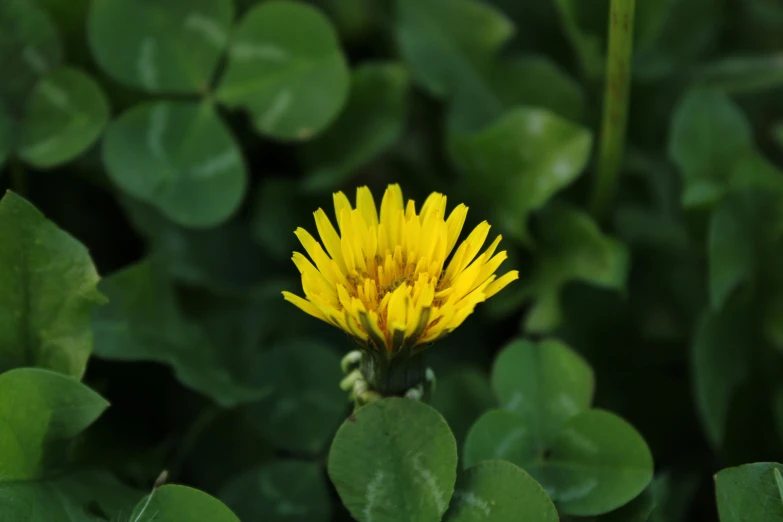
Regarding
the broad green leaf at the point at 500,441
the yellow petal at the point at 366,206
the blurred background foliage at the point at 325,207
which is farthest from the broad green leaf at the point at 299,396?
the yellow petal at the point at 366,206

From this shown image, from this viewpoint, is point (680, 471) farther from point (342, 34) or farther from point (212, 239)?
point (342, 34)

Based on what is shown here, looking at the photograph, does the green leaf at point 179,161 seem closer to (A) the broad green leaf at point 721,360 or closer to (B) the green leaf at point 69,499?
(B) the green leaf at point 69,499

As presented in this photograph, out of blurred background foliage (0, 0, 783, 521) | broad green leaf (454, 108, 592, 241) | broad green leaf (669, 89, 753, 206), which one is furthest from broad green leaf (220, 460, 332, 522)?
broad green leaf (669, 89, 753, 206)

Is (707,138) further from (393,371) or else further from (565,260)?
(393,371)

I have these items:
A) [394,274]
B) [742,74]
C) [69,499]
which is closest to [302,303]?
[394,274]

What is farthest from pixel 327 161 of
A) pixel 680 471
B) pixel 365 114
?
pixel 680 471

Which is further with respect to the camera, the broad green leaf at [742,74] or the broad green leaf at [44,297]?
the broad green leaf at [742,74]
